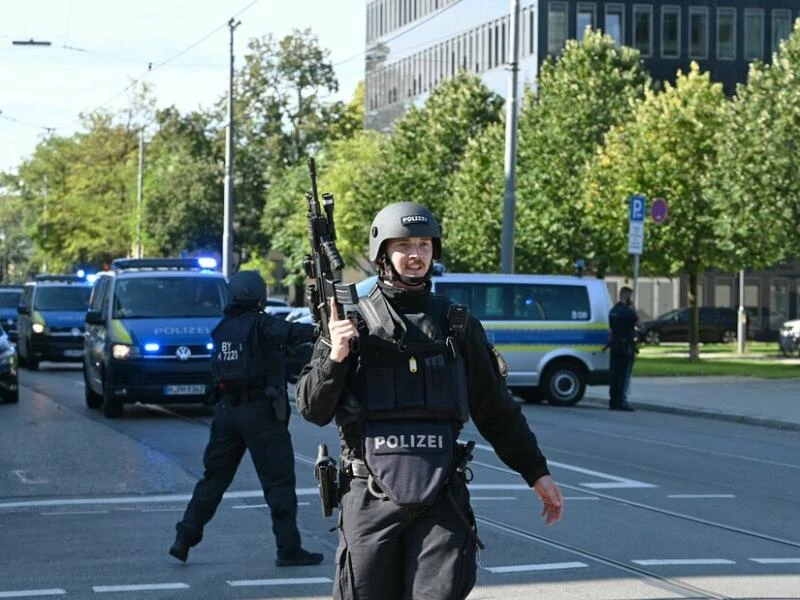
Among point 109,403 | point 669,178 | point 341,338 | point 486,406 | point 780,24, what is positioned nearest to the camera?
point 341,338

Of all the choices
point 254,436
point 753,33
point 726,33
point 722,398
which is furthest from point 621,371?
point 753,33

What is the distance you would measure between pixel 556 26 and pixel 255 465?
64334mm

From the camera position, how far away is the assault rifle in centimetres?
568

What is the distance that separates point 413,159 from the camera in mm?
66188

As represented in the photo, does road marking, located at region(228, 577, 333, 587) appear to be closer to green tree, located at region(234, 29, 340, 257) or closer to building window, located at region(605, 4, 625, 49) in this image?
building window, located at region(605, 4, 625, 49)

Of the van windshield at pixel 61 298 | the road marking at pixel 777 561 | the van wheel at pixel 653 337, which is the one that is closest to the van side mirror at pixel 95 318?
the road marking at pixel 777 561

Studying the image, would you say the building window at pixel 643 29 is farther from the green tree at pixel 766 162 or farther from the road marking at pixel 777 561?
the road marking at pixel 777 561

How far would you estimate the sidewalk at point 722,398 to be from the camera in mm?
24533

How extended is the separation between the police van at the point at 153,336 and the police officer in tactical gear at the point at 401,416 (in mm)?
16528

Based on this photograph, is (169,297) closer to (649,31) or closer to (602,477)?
(602,477)

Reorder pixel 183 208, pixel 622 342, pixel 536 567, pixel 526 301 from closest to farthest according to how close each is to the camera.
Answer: pixel 536 567 < pixel 622 342 < pixel 526 301 < pixel 183 208

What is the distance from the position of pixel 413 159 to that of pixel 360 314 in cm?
6071

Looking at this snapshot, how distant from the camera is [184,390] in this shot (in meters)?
22.2

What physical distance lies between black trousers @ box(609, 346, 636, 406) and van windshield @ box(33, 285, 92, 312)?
1504cm
